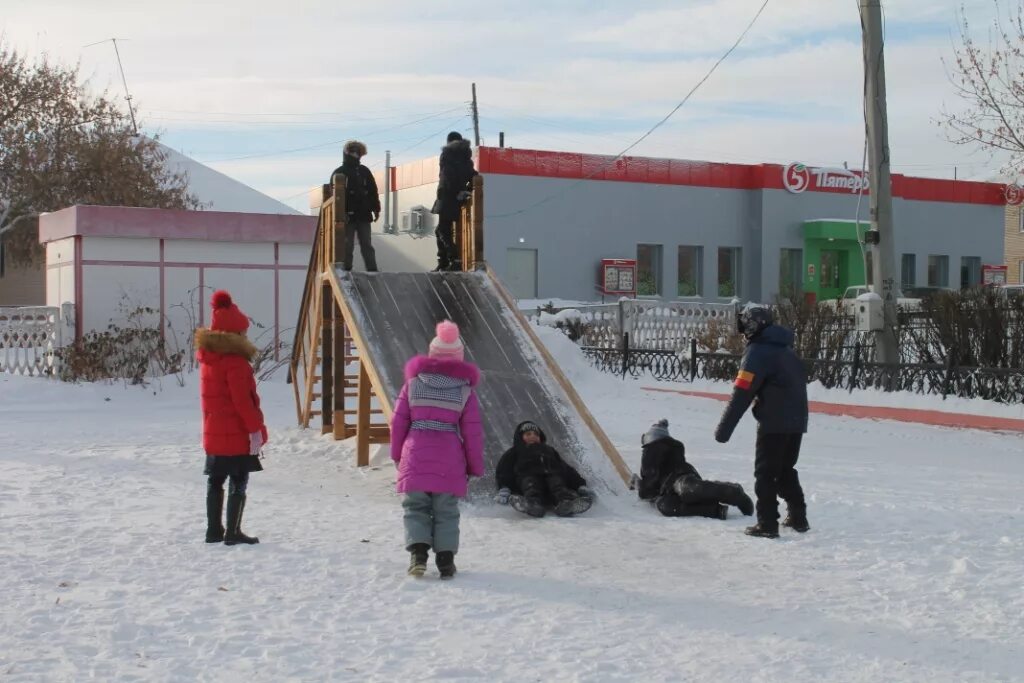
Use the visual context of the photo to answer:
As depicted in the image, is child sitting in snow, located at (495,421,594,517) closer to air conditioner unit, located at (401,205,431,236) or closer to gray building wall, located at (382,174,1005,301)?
gray building wall, located at (382,174,1005,301)

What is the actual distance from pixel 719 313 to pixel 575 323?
2.72m

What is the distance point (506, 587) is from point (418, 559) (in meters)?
0.52

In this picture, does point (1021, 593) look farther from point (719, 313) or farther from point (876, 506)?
point (719, 313)

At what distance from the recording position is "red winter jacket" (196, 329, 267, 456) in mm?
7117

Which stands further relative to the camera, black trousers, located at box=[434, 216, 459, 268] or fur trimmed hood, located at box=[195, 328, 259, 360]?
black trousers, located at box=[434, 216, 459, 268]

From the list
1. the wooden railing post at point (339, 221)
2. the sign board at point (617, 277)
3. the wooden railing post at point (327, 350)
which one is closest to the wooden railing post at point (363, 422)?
the wooden railing post at point (327, 350)

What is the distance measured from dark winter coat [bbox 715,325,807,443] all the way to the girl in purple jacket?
175 cm

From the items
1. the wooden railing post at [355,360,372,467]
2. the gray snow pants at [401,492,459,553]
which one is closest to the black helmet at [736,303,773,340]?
the gray snow pants at [401,492,459,553]

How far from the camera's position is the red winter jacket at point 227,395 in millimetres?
7117

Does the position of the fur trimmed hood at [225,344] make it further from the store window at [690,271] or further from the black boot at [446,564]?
the store window at [690,271]

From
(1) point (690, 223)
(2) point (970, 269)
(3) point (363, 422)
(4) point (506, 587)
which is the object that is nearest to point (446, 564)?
(4) point (506, 587)

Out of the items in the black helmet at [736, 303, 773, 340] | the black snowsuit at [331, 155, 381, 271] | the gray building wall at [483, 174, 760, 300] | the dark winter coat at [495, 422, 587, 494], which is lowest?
the dark winter coat at [495, 422, 587, 494]

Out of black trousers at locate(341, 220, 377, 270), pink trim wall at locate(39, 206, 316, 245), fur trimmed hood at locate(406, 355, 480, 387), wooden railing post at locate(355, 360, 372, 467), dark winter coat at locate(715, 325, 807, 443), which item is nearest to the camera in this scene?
fur trimmed hood at locate(406, 355, 480, 387)

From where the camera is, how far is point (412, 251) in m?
36.4
